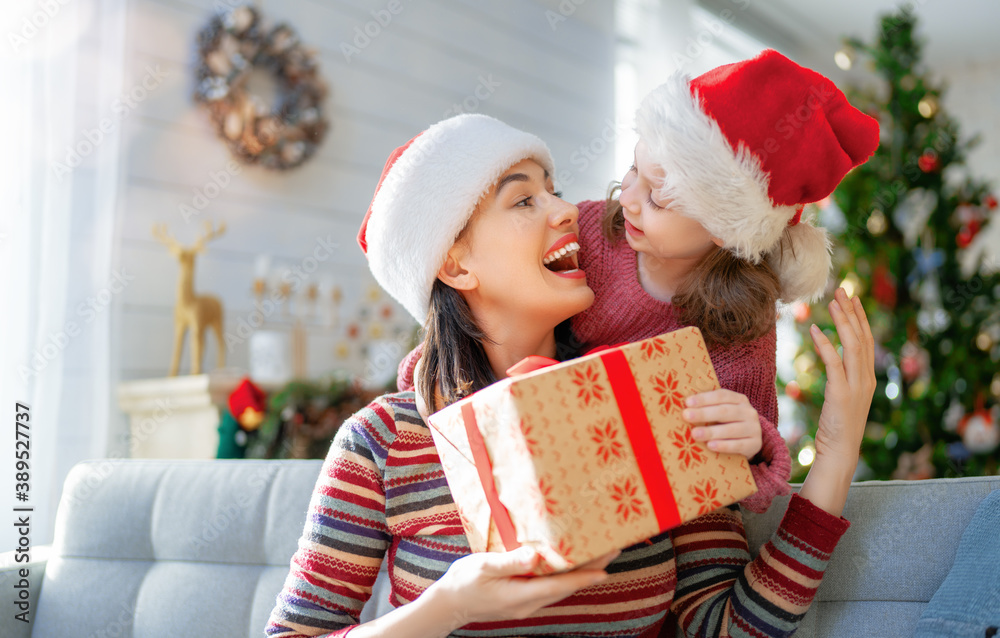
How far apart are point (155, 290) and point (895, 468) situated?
2.93 metres

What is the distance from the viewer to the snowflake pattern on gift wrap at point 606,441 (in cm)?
78

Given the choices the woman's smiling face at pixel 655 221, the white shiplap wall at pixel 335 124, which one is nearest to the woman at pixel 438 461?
the woman's smiling face at pixel 655 221

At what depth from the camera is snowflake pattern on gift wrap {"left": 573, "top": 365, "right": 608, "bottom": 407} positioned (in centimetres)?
79

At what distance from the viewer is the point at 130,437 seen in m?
2.72

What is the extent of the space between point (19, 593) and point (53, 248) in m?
1.19

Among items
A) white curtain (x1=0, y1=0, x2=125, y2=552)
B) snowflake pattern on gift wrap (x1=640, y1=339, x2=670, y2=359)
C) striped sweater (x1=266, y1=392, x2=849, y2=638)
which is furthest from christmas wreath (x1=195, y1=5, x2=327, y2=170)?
snowflake pattern on gift wrap (x1=640, y1=339, x2=670, y2=359)

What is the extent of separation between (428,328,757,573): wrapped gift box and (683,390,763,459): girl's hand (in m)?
0.01

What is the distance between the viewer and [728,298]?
40.6 inches

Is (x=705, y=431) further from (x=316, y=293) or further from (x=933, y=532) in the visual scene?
(x=316, y=293)

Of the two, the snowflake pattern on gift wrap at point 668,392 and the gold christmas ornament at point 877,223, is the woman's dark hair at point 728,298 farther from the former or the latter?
the gold christmas ornament at point 877,223

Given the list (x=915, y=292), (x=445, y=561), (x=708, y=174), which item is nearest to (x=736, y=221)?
(x=708, y=174)

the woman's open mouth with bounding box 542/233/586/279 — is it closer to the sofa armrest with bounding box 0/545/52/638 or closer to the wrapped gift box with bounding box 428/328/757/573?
the wrapped gift box with bounding box 428/328/757/573

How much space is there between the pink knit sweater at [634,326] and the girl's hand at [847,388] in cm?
8

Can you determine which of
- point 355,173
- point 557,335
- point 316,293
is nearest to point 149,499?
point 557,335
